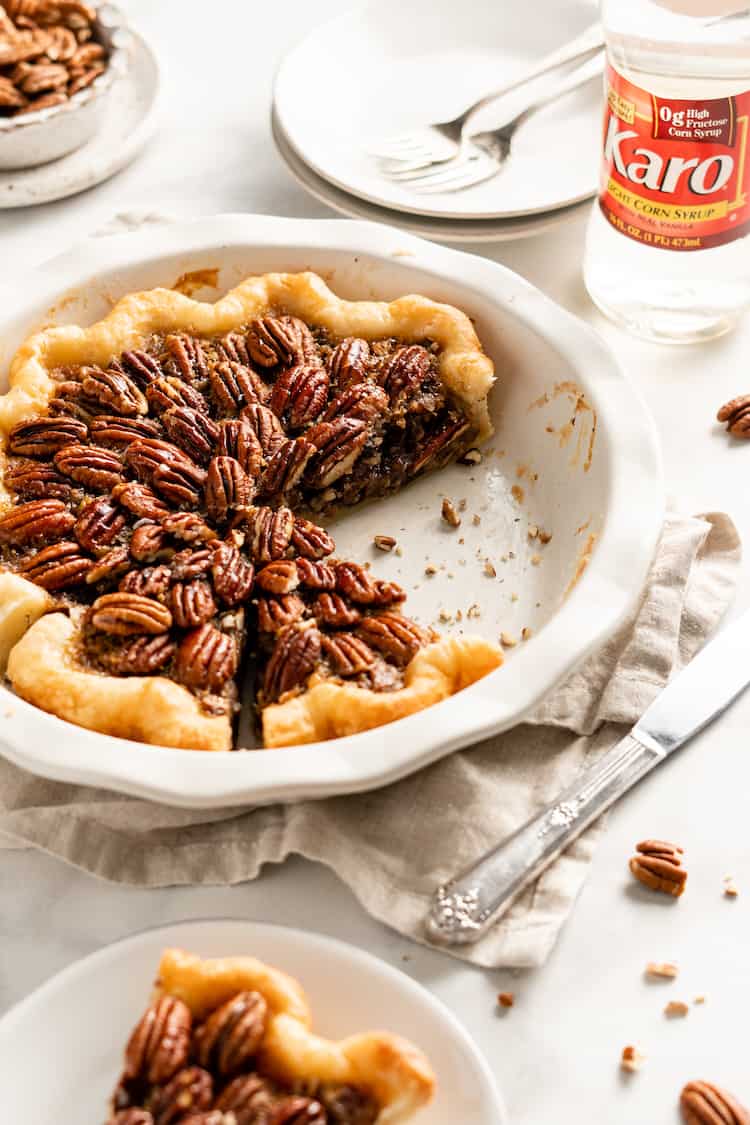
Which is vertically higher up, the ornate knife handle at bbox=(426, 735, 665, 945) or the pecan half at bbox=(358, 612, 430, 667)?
the pecan half at bbox=(358, 612, 430, 667)

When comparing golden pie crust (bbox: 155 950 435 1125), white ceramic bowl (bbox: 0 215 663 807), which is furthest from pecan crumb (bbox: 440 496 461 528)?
golden pie crust (bbox: 155 950 435 1125)

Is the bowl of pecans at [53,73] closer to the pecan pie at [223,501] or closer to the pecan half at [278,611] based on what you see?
the pecan pie at [223,501]

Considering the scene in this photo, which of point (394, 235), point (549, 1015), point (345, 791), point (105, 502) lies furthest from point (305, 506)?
point (549, 1015)

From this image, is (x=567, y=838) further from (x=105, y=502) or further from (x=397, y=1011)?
(x=105, y=502)

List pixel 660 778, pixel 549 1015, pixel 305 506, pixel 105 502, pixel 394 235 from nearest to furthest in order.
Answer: pixel 549 1015
pixel 660 778
pixel 105 502
pixel 305 506
pixel 394 235

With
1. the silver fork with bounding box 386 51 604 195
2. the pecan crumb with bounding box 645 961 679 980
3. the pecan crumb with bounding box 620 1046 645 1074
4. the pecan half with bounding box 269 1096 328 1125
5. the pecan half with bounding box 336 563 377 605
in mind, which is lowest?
the pecan crumb with bounding box 620 1046 645 1074

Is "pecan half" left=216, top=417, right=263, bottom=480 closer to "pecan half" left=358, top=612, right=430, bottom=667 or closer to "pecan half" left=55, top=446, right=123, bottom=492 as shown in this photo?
"pecan half" left=55, top=446, right=123, bottom=492

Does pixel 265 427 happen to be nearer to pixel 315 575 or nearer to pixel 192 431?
pixel 192 431
